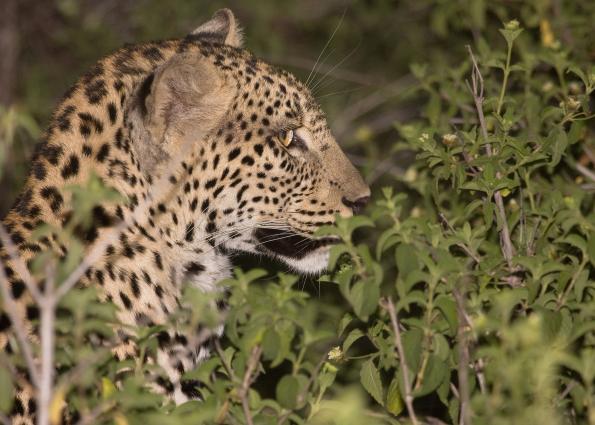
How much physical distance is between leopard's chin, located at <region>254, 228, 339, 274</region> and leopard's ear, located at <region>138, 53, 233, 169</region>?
72 centimetres

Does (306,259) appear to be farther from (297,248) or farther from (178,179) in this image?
(178,179)

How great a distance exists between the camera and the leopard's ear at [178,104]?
541 centimetres

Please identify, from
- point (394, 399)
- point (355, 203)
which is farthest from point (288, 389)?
point (355, 203)

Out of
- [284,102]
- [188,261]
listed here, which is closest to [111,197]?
[188,261]

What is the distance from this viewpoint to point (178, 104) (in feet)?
18.3

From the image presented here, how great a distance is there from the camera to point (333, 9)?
1334 centimetres

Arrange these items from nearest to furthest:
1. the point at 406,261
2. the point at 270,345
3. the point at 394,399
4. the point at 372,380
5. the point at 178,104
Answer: the point at 270,345 < the point at 406,261 < the point at 372,380 < the point at 394,399 < the point at 178,104

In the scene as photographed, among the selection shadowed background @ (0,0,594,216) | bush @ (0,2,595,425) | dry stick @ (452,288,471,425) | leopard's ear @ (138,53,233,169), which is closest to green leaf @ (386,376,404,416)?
bush @ (0,2,595,425)

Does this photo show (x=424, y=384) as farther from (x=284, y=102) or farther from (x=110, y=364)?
(x=284, y=102)

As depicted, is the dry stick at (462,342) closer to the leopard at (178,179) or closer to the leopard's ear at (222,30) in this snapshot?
the leopard at (178,179)

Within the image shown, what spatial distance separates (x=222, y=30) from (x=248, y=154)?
1.33 metres

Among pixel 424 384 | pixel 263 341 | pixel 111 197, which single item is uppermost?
pixel 111 197

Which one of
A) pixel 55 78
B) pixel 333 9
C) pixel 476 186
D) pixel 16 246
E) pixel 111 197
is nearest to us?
pixel 111 197

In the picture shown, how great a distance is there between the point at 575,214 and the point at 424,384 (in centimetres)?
115
